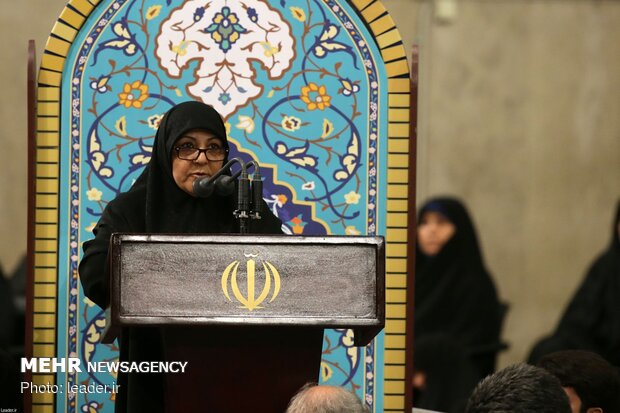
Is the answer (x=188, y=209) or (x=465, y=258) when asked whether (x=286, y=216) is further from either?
(x=465, y=258)

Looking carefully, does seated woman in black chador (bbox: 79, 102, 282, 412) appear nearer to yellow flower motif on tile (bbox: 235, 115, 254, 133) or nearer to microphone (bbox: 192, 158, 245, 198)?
microphone (bbox: 192, 158, 245, 198)

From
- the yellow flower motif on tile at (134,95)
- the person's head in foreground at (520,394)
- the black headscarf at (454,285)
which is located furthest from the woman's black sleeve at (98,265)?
the black headscarf at (454,285)

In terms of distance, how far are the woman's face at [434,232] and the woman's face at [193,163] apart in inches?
183

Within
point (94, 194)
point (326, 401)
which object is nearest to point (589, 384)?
point (326, 401)

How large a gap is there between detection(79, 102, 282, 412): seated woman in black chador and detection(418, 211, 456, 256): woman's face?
456 cm

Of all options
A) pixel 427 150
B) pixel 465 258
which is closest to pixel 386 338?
pixel 465 258

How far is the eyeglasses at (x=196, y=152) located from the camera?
5004mm

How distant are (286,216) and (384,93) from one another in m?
0.54

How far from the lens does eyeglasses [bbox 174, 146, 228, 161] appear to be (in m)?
5.00

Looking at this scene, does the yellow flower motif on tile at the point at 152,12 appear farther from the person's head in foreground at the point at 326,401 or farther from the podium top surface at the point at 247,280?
the person's head in foreground at the point at 326,401

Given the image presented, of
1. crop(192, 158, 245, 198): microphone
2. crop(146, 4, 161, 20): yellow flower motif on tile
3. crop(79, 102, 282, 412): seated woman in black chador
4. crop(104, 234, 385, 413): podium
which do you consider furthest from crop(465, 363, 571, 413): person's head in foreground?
crop(146, 4, 161, 20): yellow flower motif on tile

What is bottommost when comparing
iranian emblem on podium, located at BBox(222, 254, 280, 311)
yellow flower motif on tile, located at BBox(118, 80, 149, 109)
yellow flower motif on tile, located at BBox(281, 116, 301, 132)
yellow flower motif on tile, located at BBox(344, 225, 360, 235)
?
iranian emblem on podium, located at BBox(222, 254, 280, 311)

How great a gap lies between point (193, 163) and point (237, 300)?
70cm

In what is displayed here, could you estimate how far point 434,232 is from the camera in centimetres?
963
